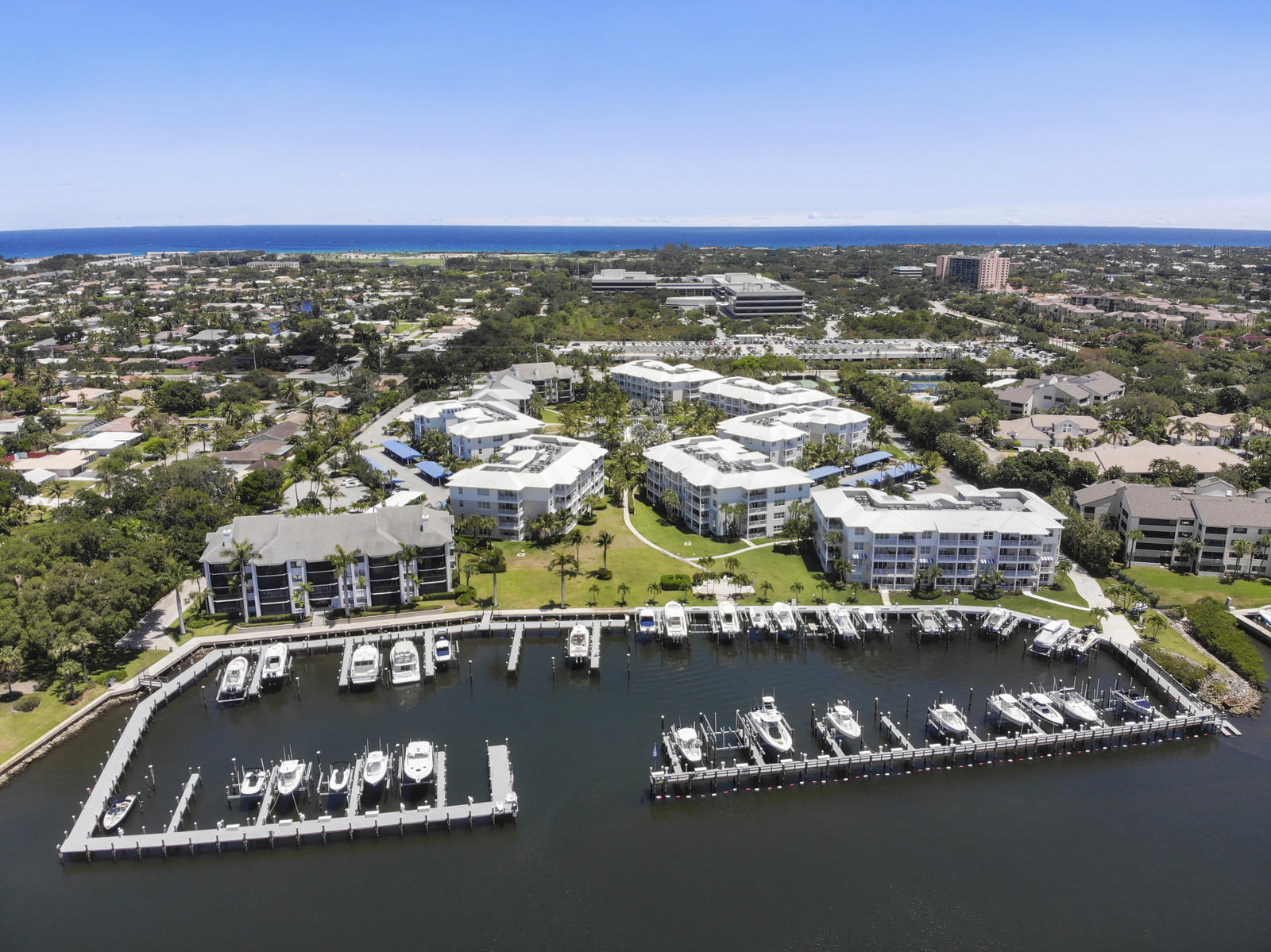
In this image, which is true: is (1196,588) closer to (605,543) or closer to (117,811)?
(605,543)

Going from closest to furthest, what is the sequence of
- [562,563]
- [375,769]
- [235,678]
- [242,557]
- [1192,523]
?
[375,769] < [235,678] < [242,557] < [562,563] < [1192,523]

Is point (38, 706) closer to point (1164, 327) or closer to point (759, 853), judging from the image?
point (759, 853)

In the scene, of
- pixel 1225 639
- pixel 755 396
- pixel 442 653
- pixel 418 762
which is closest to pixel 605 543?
pixel 442 653

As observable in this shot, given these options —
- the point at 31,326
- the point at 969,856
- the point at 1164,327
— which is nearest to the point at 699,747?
the point at 969,856

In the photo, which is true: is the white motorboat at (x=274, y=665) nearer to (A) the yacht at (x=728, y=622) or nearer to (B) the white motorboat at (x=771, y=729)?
(A) the yacht at (x=728, y=622)

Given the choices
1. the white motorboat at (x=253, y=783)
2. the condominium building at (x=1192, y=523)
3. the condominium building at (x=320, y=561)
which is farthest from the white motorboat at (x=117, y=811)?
the condominium building at (x=1192, y=523)
